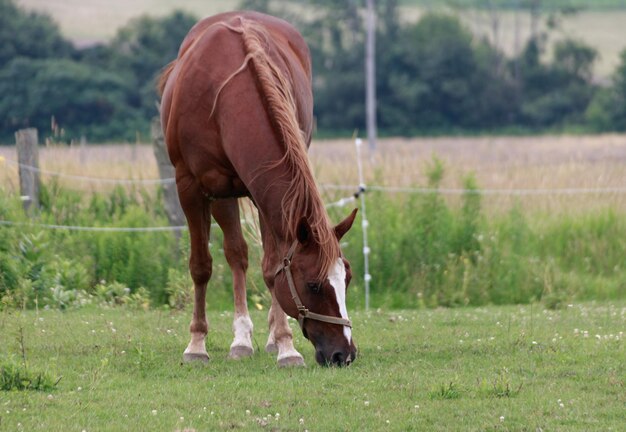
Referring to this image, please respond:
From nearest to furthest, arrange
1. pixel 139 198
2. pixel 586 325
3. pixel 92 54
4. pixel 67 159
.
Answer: pixel 586 325, pixel 139 198, pixel 67 159, pixel 92 54

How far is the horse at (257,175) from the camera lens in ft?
19.2

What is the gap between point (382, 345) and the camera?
23.9 ft

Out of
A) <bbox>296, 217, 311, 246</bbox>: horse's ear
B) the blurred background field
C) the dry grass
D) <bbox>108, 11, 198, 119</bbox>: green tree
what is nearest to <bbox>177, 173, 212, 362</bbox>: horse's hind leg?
<bbox>296, 217, 311, 246</bbox>: horse's ear

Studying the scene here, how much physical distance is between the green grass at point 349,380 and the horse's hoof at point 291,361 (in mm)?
132

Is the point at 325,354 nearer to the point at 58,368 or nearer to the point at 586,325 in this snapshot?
the point at 58,368

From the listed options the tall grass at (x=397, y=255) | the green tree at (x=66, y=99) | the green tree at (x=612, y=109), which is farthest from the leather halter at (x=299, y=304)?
the green tree at (x=612, y=109)

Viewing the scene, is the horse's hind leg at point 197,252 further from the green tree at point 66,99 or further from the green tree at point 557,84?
the green tree at point 557,84

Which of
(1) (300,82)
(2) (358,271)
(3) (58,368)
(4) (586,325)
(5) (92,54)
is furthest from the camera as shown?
(5) (92,54)

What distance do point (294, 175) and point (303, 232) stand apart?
36cm

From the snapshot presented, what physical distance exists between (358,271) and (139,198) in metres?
3.25

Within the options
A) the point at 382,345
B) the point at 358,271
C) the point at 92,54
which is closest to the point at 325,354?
the point at 382,345

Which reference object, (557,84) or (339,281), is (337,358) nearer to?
(339,281)

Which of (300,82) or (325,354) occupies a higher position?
(300,82)

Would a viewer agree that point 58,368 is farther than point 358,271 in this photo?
No
